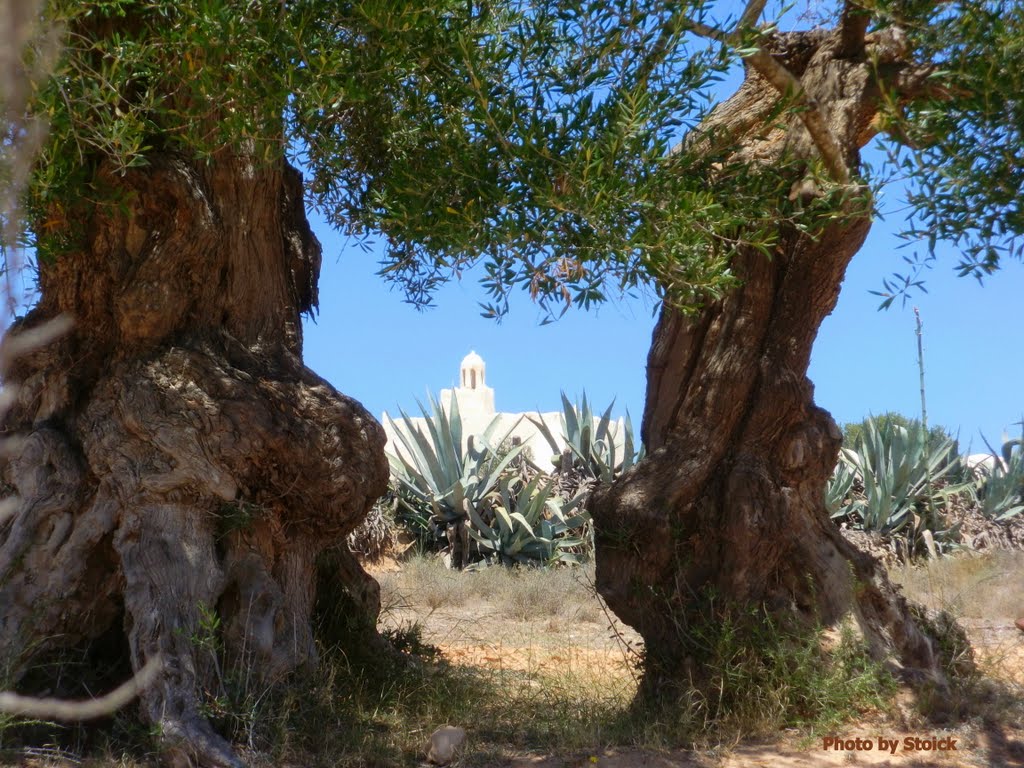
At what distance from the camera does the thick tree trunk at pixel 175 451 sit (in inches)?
191

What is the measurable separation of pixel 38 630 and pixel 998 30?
497cm

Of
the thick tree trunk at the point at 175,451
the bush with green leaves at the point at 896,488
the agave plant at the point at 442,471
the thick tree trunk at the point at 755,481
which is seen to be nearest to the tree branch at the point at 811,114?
the thick tree trunk at the point at 755,481

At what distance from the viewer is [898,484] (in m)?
13.0

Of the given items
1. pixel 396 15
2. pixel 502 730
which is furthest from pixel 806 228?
pixel 502 730

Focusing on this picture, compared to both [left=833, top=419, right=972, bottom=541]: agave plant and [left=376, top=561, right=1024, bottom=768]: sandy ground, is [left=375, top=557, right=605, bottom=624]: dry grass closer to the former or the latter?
[left=376, top=561, right=1024, bottom=768]: sandy ground

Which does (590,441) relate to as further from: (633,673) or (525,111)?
(525,111)

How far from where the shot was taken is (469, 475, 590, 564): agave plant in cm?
1259

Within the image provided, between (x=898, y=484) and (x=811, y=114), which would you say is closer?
(x=811, y=114)

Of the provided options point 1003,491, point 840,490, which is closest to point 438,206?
point 840,490

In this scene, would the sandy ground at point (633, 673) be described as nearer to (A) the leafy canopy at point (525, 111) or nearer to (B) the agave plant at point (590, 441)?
(A) the leafy canopy at point (525, 111)

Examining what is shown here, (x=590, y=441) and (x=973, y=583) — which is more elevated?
(x=590, y=441)

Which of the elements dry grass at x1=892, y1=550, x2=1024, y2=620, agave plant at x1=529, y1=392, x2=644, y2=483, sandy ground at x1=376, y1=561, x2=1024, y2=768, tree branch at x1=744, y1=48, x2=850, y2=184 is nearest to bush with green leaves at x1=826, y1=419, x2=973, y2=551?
dry grass at x1=892, y1=550, x2=1024, y2=620

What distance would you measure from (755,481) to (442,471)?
7.91 meters

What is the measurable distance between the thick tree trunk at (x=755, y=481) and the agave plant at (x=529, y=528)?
22.3 feet
